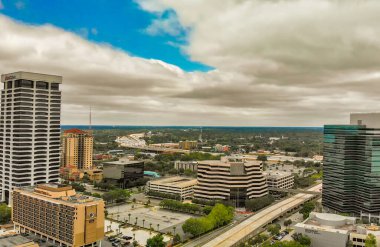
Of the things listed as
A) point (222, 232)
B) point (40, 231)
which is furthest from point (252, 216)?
point (40, 231)

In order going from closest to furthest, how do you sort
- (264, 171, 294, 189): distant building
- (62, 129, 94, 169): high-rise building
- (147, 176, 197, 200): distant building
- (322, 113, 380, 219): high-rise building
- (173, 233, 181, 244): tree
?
(173, 233, 181, 244): tree, (322, 113, 380, 219): high-rise building, (147, 176, 197, 200): distant building, (264, 171, 294, 189): distant building, (62, 129, 94, 169): high-rise building

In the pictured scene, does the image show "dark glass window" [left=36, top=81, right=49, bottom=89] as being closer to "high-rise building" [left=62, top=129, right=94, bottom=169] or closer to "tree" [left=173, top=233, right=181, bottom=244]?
"tree" [left=173, top=233, right=181, bottom=244]

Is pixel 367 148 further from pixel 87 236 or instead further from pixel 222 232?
pixel 87 236

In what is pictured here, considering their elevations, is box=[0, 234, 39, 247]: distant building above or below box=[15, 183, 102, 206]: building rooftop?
below

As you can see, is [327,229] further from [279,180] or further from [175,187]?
[279,180]

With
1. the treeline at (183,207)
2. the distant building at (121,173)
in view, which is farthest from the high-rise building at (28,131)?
the treeline at (183,207)

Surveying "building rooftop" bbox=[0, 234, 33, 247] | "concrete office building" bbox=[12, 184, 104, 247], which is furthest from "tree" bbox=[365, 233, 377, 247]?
"building rooftop" bbox=[0, 234, 33, 247]
